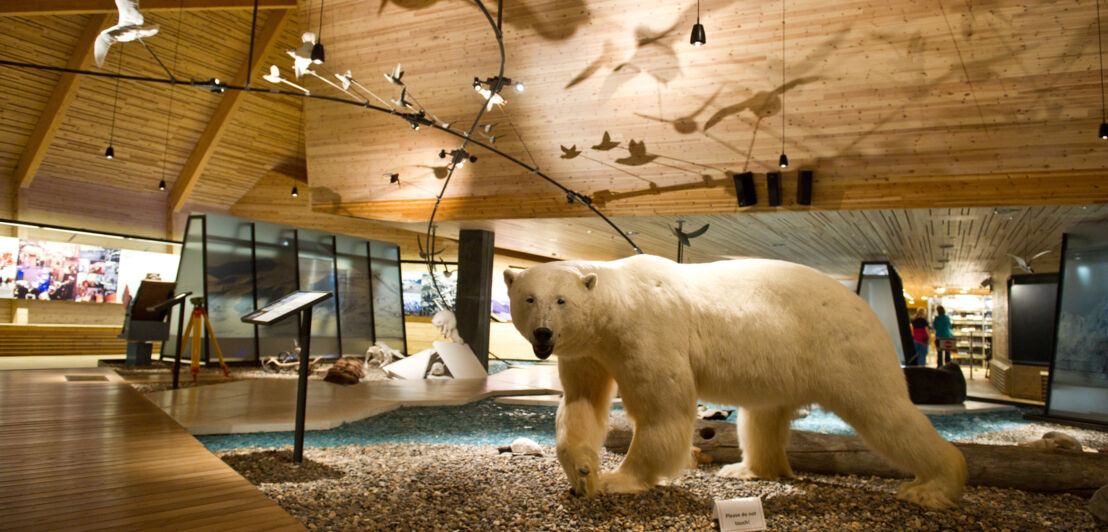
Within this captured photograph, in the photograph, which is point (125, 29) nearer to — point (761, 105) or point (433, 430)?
point (433, 430)

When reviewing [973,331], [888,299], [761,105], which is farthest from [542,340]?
[973,331]

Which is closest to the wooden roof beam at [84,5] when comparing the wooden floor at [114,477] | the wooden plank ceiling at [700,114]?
the wooden plank ceiling at [700,114]

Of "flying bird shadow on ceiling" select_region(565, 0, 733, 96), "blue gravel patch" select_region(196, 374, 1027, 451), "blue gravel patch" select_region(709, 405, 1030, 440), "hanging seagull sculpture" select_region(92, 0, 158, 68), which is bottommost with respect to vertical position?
"blue gravel patch" select_region(709, 405, 1030, 440)

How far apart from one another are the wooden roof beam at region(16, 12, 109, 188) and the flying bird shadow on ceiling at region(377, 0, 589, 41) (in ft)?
24.8

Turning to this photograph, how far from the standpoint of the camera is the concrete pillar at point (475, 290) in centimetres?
1234

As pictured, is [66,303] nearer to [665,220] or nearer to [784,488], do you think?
[665,220]

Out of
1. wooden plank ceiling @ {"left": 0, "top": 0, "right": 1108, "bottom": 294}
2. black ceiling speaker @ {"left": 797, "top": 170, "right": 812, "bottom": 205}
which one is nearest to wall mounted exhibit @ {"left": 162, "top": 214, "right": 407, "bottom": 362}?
wooden plank ceiling @ {"left": 0, "top": 0, "right": 1108, "bottom": 294}

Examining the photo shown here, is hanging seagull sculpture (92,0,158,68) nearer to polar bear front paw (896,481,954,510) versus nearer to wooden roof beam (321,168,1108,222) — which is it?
polar bear front paw (896,481,954,510)

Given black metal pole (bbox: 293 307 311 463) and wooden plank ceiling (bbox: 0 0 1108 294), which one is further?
wooden plank ceiling (bbox: 0 0 1108 294)

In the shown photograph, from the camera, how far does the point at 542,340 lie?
247 cm

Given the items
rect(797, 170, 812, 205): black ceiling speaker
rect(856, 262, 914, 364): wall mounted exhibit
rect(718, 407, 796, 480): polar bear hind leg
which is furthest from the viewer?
rect(856, 262, 914, 364): wall mounted exhibit

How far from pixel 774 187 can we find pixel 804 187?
0.37 m

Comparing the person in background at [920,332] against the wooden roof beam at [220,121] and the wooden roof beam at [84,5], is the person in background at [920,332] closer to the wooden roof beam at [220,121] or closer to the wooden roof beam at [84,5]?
the wooden roof beam at [84,5]

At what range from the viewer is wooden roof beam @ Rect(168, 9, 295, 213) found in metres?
11.5
